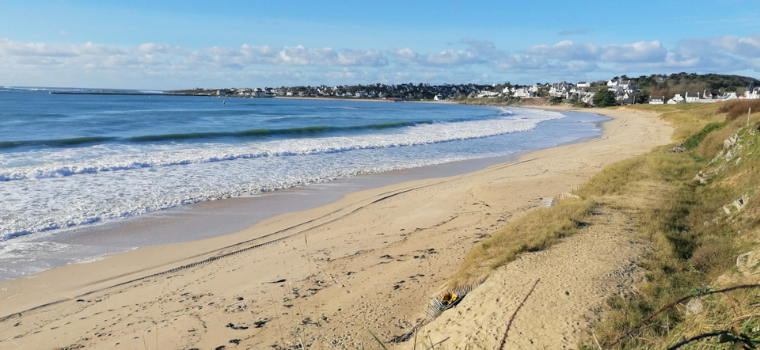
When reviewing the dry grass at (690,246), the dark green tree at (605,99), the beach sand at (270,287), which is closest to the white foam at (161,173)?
the beach sand at (270,287)

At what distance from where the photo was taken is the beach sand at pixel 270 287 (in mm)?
5477

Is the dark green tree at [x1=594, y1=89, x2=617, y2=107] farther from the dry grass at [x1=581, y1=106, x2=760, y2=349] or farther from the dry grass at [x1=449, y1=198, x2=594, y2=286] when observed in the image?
the dry grass at [x1=449, y1=198, x2=594, y2=286]

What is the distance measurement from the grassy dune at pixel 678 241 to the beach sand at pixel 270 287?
1.94ft

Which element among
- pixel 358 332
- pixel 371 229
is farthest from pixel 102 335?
pixel 371 229

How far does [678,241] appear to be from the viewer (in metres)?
7.03

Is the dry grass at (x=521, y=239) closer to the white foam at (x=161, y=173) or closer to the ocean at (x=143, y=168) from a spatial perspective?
the ocean at (x=143, y=168)

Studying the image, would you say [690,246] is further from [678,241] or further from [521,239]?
[521,239]

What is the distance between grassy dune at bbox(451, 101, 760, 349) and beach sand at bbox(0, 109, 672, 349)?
1.94 feet

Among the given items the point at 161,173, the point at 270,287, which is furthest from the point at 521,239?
the point at 161,173

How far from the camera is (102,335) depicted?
558cm

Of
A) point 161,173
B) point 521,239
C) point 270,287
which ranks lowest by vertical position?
point 270,287

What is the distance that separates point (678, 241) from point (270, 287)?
5.90 metres

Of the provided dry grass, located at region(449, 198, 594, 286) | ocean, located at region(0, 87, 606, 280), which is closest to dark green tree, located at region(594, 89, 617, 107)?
ocean, located at region(0, 87, 606, 280)

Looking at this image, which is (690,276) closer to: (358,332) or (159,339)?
(358,332)
